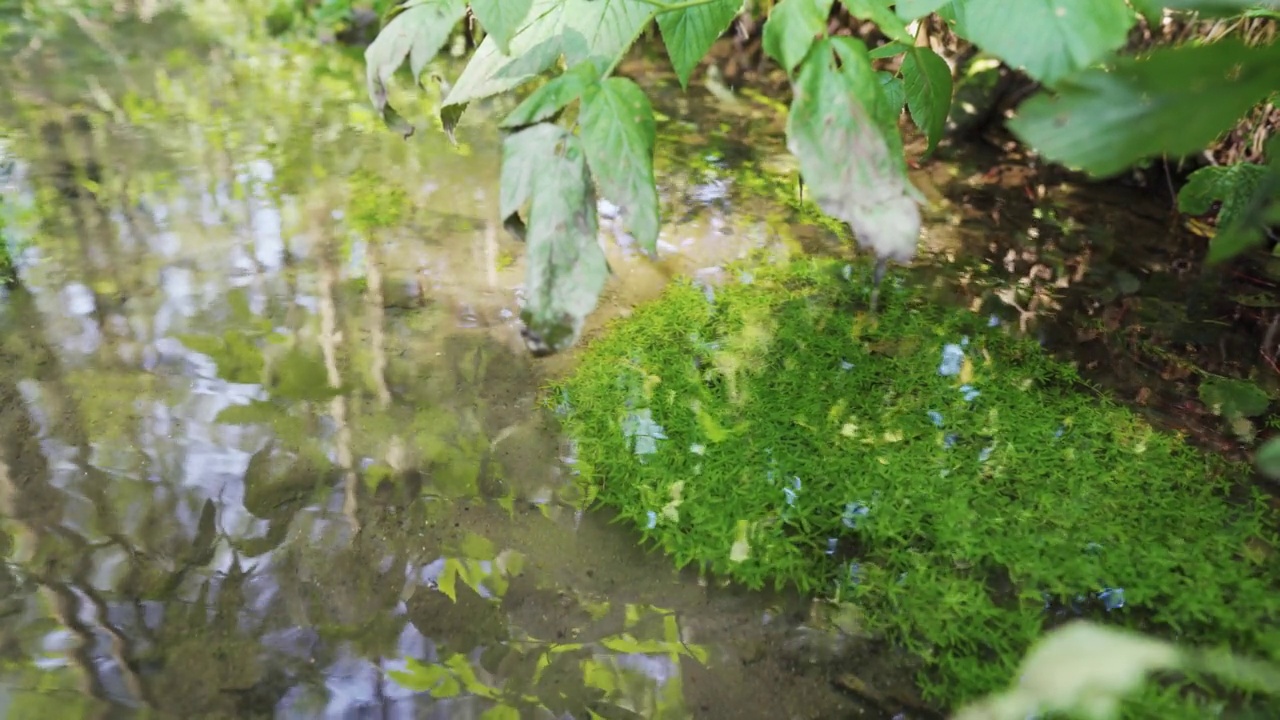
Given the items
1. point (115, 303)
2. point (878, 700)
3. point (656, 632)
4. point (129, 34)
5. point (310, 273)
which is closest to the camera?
point (878, 700)

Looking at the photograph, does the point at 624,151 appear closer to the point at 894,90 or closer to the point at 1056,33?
the point at 1056,33

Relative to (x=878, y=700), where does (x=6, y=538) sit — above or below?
above

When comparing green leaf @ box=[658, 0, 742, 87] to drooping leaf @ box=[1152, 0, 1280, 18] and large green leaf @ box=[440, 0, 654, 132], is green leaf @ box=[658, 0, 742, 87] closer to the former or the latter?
large green leaf @ box=[440, 0, 654, 132]

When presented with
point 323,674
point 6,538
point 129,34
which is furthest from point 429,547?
point 129,34

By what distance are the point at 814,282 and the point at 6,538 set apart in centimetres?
199

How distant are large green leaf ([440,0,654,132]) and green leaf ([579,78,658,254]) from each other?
0.27 feet

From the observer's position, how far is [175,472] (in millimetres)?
1689

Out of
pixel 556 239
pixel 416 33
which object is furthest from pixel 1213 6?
pixel 416 33

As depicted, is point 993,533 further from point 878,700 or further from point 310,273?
point 310,273

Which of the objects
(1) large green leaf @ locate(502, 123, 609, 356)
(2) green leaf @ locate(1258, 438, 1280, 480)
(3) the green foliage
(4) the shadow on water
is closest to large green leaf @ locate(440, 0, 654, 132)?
(3) the green foliage

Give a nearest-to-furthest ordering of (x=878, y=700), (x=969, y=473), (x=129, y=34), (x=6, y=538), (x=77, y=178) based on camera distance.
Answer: (x=878, y=700) < (x=6, y=538) < (x=969, y=473) < (x=77, y=178) < (x=129, y=34)

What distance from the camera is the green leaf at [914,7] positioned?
699 millimetres

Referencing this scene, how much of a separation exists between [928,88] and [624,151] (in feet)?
1.41

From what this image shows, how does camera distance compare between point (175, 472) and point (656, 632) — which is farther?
point (175, 472)
